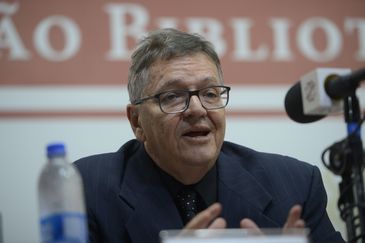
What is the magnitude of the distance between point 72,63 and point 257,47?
3.54 ft

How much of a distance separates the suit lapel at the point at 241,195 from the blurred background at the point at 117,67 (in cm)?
84

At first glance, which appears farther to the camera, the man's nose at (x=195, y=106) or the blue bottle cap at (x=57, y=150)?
the man's nose at (x=195, y=106)

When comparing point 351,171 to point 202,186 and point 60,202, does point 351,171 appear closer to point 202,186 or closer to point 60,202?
point 60,202

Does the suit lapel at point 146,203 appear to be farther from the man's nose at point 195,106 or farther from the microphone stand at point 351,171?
the microphone stand at point 351,171

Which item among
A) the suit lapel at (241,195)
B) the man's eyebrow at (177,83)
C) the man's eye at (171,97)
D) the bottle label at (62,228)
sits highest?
the man's eyebrow at (177,83)

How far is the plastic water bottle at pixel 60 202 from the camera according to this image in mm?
1248

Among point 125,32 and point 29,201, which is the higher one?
point 125,32

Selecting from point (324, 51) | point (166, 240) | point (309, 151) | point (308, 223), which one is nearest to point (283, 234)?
point (166, 240)

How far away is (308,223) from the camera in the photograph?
2268 mm

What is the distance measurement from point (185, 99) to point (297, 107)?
2.13 ft

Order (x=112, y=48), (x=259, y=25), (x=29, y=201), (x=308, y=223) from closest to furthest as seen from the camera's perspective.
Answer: (x=308, y=223)
(x=29, y=201)
(x=112, y=48)
(x=259, y=25)

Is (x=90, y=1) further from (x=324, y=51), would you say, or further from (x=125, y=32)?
(x=324, y=51)

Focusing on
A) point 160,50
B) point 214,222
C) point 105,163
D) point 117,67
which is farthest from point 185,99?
point 117,67

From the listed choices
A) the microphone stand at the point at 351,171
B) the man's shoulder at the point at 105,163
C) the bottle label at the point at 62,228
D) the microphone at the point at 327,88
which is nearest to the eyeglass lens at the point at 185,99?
the man's shoulder at the point at 105,163
